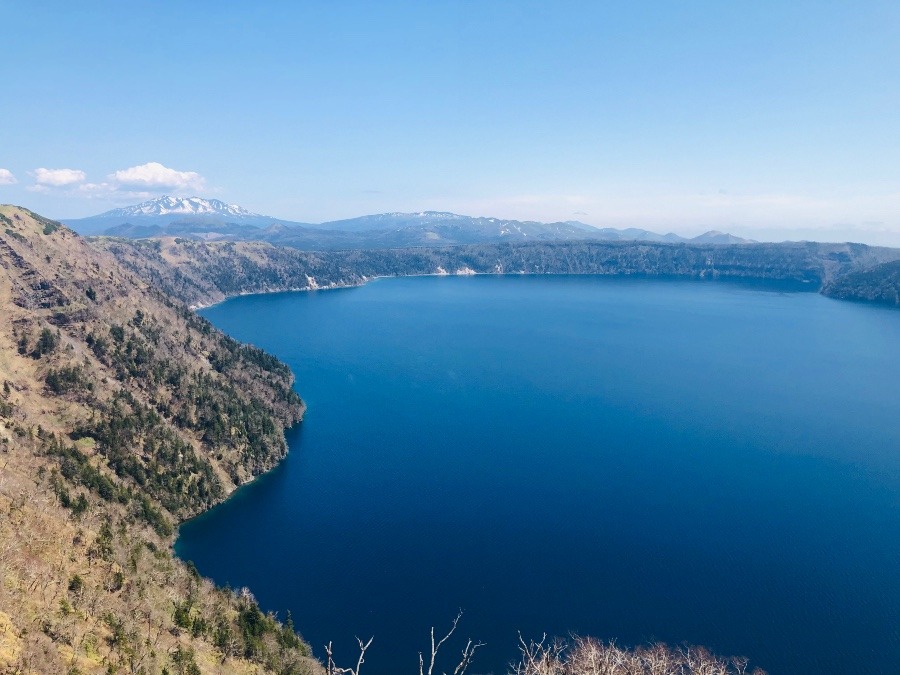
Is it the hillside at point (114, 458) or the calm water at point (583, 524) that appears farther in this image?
the calm water at point (583, 524)

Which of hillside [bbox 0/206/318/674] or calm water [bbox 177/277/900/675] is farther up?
hillside [bbox 0/206/318/674]

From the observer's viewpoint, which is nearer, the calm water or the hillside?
the hillside

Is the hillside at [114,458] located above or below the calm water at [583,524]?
above

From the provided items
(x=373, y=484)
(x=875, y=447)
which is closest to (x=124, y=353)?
(x=373, y=484)

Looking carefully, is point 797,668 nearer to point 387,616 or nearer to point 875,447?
point 387,616

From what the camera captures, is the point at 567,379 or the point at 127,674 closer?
the point at 127,674
